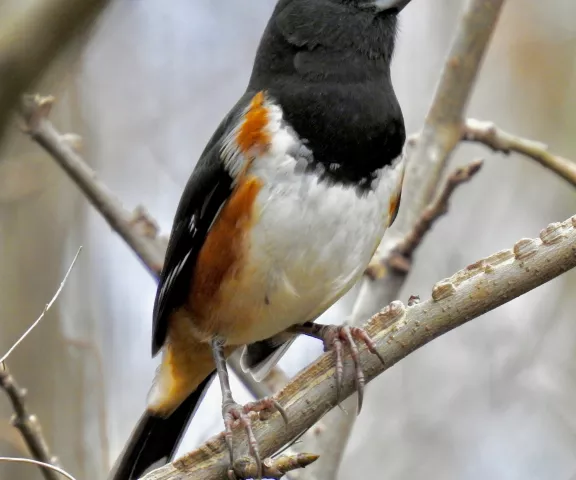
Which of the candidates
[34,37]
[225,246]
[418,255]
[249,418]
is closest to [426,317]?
[249,418]

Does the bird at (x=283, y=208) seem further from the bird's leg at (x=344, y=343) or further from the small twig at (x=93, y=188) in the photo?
the small twig at (x=93, y=188)

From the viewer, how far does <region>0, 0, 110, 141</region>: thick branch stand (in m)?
1.06

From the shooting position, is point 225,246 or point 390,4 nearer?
point 225,246

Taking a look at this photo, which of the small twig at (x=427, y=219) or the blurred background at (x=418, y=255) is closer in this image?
the small twig at (x=427, y=219)

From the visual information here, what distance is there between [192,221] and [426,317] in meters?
0.89

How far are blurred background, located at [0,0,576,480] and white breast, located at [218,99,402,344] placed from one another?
2.77 ft

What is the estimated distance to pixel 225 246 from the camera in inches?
90.7

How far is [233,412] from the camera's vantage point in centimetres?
202

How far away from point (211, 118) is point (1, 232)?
1.58 m

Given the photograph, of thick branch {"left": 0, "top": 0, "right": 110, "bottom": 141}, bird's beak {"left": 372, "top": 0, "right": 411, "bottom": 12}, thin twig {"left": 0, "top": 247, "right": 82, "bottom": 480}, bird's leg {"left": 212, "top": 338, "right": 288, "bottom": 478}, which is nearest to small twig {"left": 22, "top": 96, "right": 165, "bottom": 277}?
bird's leg {"left": 212, "top": 338, "right": 288, "bottom": 478}

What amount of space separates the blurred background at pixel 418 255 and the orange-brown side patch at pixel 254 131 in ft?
3.66

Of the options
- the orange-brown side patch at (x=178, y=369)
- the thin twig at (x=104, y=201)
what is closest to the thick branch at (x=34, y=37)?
the thin twig at (x=104, y=201)

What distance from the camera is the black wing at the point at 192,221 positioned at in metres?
2.37

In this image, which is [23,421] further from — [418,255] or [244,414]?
[418,255]
